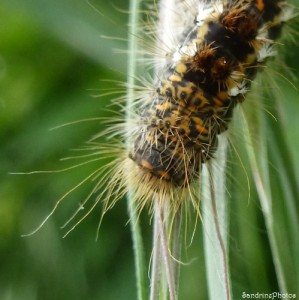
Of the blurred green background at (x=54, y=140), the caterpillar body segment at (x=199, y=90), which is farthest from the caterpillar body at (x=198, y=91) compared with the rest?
the blurred green background at (x=54, y=140)

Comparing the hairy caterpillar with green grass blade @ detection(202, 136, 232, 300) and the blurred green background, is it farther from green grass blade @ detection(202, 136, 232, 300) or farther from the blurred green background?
the blurred green background

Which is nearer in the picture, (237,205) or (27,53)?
(237,205)

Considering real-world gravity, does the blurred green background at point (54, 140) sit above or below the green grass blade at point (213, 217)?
above

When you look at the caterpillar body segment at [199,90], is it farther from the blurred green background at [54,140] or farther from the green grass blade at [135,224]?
the blurred green background at [54,140]

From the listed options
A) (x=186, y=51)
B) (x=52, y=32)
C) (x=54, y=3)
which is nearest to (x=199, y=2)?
(x=186, y=51)

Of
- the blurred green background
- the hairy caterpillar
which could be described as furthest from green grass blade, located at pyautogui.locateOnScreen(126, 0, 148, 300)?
the blurred green background

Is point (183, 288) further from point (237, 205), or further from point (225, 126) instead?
point (225, 126)
